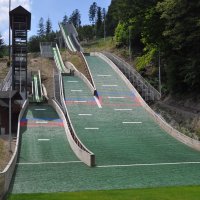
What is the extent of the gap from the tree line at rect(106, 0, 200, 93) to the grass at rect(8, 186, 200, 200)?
54.1 ft

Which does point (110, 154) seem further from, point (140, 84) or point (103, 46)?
point (103, 46)

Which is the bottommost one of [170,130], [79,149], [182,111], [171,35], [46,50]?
[79,149]

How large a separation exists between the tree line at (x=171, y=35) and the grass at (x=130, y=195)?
54.1ft

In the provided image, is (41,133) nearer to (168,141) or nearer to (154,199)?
(168,141)

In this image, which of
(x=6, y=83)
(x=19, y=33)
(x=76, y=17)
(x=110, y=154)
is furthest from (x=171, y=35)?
(x=76, y=17)

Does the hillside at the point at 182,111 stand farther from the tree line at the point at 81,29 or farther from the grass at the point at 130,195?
the tree line at the point at 81,29

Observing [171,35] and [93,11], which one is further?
[93,11]

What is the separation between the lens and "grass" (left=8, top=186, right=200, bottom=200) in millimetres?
15414

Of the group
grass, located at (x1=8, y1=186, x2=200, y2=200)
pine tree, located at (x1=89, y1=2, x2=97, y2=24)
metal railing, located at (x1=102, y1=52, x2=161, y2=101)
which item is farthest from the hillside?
pine tree, located at (x1=89, y1=2, x2=97, y2=24)

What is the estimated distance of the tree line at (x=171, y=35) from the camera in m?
32.6

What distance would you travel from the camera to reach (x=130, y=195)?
15844mm

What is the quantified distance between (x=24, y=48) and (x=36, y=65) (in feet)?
48.3

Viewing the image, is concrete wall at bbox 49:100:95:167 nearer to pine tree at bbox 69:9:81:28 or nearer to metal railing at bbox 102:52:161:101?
metal railing at bbox 102:52:161:101

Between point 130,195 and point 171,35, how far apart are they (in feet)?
70.7
